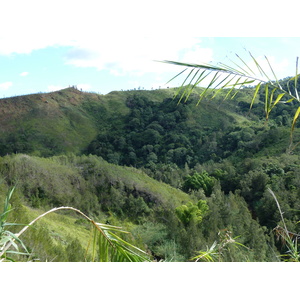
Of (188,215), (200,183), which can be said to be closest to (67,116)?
(200,183)

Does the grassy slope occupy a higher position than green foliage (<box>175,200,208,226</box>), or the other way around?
the grassy slope

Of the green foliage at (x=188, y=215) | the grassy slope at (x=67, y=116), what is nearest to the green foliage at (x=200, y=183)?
the green foliage at (x=188, y=215)

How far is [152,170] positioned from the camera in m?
18.2

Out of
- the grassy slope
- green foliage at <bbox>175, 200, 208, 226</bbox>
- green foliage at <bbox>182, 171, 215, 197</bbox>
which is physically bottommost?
green foliage at <bbox>182, 171, 215, 197</bbox>

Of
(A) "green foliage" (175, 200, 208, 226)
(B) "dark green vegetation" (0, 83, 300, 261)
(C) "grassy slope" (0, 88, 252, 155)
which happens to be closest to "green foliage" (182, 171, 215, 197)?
(B) "dark green vegetation" (0, 83, 300, 261)

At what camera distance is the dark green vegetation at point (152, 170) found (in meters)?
6.22

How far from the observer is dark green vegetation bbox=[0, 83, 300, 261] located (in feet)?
20.4

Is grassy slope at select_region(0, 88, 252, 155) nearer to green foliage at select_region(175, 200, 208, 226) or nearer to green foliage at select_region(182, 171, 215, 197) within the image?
green foliage at select_region(182, 171, 215, 197)

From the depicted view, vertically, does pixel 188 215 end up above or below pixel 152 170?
above

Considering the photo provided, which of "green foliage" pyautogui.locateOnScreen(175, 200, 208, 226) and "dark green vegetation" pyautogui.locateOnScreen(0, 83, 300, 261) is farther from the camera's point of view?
"green foliage" pyautogui.locateOnScreen(175, 200, 208, 226)

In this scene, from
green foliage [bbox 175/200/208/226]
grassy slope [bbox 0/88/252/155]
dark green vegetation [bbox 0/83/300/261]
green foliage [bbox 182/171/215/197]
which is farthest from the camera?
grassy slope [bbox 0/88/252/155]

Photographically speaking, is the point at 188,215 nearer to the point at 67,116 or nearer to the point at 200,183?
the point at 200,183

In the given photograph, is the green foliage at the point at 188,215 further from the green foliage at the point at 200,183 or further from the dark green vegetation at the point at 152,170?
the green foliage at the point at 200,183
